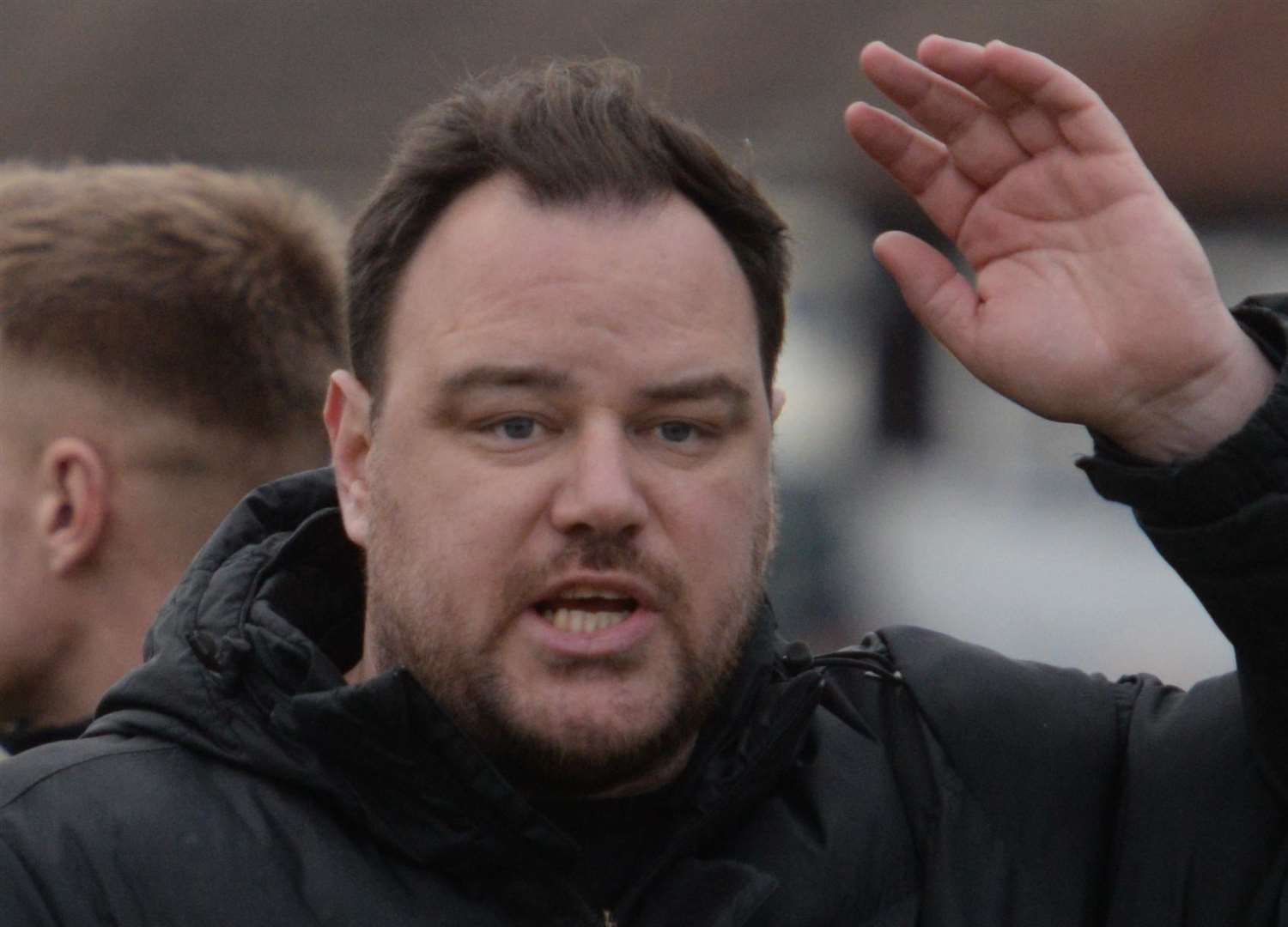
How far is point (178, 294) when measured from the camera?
10.6 feet

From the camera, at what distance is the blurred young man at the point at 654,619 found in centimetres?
229

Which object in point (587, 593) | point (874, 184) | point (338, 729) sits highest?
point (874, 184)

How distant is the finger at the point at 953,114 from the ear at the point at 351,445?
2.53ft

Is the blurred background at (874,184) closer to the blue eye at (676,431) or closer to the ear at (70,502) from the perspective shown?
the ear at (70,502)

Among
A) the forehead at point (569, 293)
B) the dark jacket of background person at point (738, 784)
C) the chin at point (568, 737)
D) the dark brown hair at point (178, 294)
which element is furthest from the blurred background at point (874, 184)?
the chin at point (568, 737)

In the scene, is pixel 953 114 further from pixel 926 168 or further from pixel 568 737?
pixel 568 737

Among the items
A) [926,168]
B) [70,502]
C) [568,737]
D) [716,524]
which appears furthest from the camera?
[70,502]

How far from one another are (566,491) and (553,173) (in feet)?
1.41

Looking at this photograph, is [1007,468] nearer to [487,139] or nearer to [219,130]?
[219,130]

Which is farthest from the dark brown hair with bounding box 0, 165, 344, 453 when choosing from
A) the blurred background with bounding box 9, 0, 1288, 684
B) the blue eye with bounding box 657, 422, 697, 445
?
the blurred background with bounding box 9, 0, 1288, 684

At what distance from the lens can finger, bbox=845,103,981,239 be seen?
260 cm

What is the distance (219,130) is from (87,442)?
21.3ft

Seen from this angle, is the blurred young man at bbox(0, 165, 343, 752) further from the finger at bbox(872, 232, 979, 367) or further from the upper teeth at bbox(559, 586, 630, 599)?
the finger at bbox(872, 232, 979, 367)

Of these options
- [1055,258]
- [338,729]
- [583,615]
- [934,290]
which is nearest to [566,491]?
[583,615]
